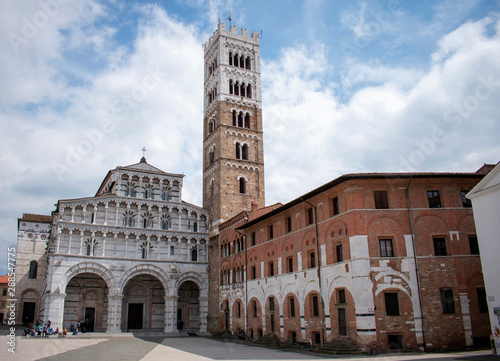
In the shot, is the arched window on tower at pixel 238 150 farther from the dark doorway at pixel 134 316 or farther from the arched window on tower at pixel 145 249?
the dark doorway at pixel 134 316

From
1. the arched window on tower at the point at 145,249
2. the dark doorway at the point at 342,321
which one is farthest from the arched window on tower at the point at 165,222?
the dark doorway at the point at 342,321

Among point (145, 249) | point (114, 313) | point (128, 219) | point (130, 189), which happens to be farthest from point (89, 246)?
point (130, 189)

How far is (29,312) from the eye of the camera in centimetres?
5397

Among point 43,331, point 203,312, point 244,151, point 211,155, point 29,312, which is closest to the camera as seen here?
point 43,331

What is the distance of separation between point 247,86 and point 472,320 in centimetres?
3730

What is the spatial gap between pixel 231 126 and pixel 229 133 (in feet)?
3.07

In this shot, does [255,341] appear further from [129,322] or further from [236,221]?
[129,322]

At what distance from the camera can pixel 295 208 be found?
30.2m

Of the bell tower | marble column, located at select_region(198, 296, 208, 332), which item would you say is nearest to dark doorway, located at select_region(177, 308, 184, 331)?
marble column, located at select_region(198, 296, 208, 332)

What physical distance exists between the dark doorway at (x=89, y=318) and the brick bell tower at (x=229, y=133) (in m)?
11.6

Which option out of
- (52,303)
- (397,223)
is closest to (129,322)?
(52,303)

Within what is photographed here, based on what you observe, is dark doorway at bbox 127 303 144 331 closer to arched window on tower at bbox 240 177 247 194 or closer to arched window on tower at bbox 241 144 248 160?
arched window on tower at bbox 240 177 247 194

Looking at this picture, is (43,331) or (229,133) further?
(229,133)

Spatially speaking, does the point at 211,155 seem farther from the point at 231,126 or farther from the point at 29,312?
the point at 29,312
